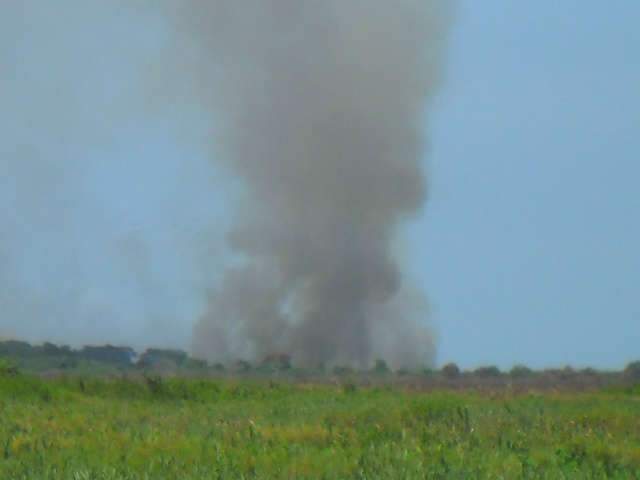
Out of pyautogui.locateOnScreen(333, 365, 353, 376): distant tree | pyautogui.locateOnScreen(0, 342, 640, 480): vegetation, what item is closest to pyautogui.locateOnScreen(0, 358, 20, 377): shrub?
pyautogui.locateOnScreen(0, 342, 640, 480): vegetation

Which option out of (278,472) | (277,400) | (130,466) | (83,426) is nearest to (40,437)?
(83,426)

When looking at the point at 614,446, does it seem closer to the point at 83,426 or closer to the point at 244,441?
the point at 244,441

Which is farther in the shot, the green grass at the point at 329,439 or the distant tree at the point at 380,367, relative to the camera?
the distant tree at the point at 380,367

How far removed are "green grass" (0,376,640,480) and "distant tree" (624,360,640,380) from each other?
11946mm

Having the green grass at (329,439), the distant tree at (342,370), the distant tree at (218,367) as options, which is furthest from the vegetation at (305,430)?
the distant tree at (218,367)

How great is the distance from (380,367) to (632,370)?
6.63m

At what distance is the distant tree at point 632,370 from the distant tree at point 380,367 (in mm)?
5995

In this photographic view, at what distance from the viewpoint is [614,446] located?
12805mm

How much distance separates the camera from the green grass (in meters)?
10.5

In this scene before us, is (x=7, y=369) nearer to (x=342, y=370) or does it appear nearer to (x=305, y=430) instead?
(x=342, y=370)

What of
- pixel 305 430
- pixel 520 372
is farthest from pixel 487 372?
pixel 305 430

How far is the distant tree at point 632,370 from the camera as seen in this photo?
33.5 metres

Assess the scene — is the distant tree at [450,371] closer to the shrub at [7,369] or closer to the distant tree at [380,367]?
the distant tree at [380,367]

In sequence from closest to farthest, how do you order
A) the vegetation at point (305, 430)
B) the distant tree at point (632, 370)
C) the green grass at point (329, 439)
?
the green grass at point (329, 439), the vegetation at point (305, 430), the distant tree at point (632, 370)
